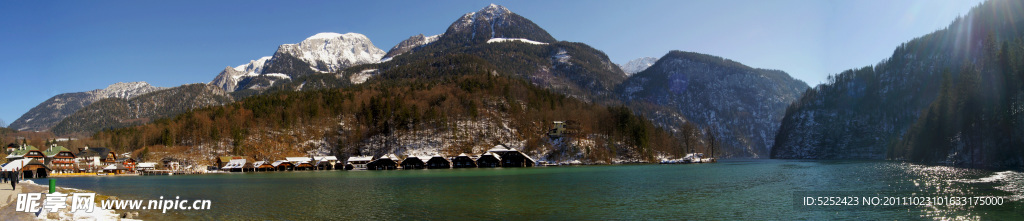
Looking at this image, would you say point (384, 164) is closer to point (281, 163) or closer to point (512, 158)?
point (281, 163)

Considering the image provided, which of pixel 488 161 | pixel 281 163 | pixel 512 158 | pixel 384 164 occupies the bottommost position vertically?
pixel 384 164

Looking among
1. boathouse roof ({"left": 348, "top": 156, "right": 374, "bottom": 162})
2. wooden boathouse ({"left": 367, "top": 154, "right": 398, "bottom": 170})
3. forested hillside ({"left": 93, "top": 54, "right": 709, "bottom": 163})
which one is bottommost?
wooden boathouse ({"left": 367, "top": 154, "right": 398, "bottom": 170})

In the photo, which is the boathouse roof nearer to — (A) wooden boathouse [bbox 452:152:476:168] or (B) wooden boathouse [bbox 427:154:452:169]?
(B) wooden boathouse [bbox 427:154:452:169]

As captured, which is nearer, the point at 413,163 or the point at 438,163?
the point at 438,163

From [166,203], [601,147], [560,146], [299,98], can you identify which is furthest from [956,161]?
[299,98]

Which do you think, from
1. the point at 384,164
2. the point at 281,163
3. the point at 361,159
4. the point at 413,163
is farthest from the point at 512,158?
the point at 281,163

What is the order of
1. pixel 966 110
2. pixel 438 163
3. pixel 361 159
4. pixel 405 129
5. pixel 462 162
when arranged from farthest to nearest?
pixel 405 129 < pixel 361 159 < pixel 438 163 < pixel 462 162 < pixel 966 110

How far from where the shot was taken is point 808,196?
3753 cm

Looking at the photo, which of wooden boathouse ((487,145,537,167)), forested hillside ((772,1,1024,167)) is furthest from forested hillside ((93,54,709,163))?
forested hillside ((772,1,1024,167))

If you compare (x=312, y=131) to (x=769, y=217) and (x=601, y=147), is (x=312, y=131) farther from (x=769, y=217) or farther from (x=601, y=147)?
(x=769, y=217)

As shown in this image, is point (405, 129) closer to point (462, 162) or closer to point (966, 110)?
point (462, 162)

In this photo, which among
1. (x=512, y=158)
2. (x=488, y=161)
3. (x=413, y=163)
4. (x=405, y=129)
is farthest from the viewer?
(x=405, y=129)

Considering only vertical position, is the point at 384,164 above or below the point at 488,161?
below

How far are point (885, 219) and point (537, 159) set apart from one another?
109142 mm
